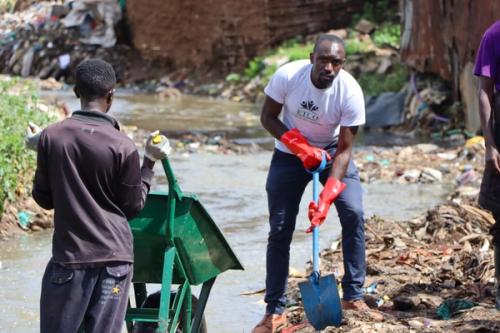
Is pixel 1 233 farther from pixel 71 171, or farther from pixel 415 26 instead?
pixel 415 26

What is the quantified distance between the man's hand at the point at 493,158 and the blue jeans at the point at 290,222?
816 millimetres

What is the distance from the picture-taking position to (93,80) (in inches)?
168

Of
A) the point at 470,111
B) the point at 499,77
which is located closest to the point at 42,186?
the point at 499,77

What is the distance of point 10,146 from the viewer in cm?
862

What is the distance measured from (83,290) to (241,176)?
792cm

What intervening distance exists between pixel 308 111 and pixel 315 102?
8 cm

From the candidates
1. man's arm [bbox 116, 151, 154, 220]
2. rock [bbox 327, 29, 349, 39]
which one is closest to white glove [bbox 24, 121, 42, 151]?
man's arm [bbox 116, 151, 154, 220]

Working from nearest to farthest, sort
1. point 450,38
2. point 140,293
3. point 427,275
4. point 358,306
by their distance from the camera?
1. point 140,293
2. point 358,306
3. point 427,275
4. point 450,38

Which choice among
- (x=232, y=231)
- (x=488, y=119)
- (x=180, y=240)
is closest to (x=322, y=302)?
(x=180, y=240)

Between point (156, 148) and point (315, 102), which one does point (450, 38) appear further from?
point (156, 148)

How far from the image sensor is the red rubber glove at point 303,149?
5.74 metres

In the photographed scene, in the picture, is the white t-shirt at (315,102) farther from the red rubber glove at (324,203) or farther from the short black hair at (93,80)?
the short black hair at (93,80)

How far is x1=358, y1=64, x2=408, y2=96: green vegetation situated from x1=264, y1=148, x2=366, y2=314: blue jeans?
41.0ft

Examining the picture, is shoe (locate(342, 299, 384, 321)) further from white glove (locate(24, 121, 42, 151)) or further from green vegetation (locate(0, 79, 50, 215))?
green vegetation (locate(0, 79, 50, 215))
